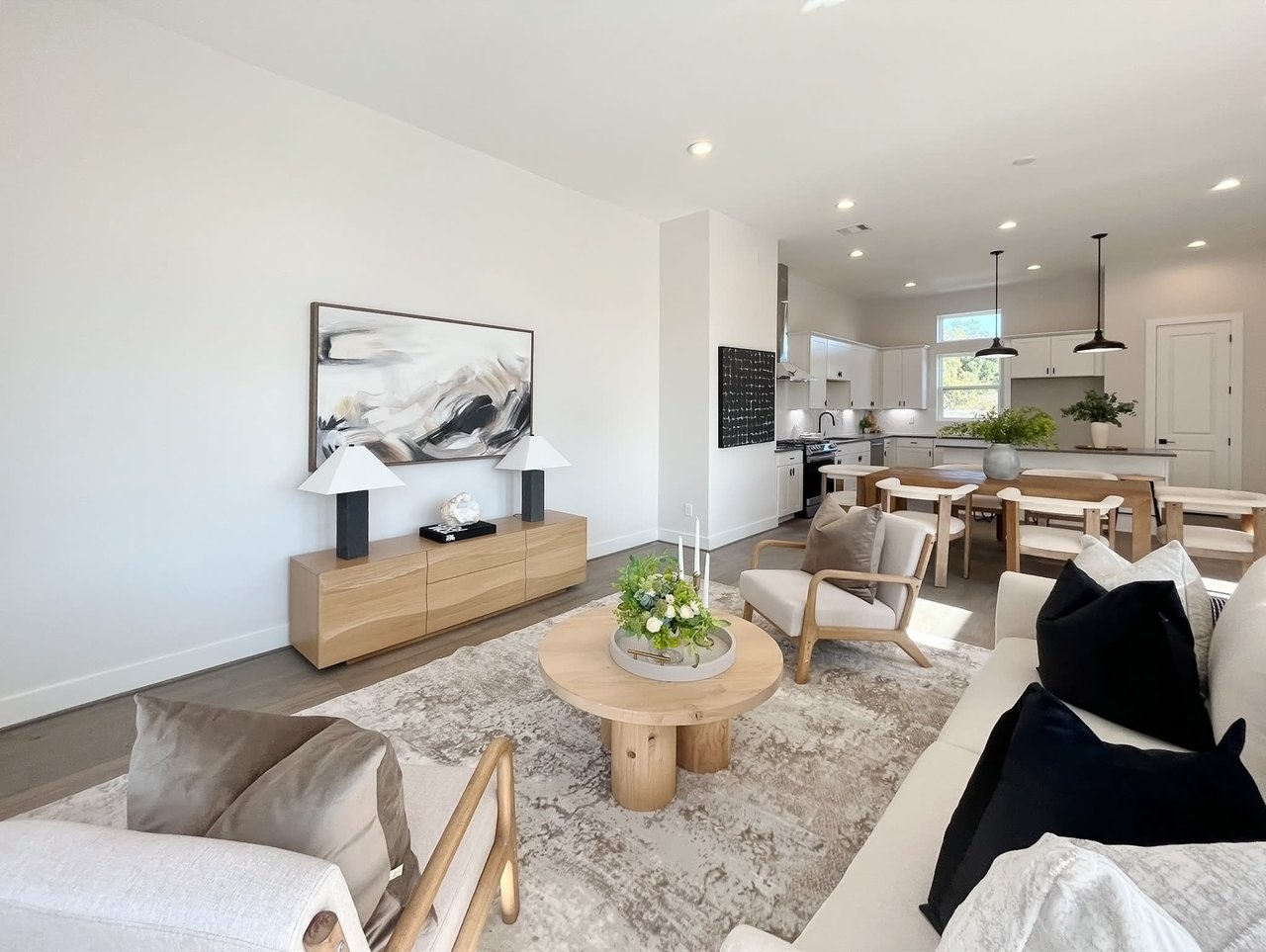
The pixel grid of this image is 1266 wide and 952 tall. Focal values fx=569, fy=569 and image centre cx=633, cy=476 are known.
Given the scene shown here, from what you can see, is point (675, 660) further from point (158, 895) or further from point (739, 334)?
point (739, 334)

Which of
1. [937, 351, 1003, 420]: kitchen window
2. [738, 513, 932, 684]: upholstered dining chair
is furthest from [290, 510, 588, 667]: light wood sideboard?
[937, 351, 1003, 420]: kitchen window

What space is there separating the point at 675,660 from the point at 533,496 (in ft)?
7.37

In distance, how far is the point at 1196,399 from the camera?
6.55 meters

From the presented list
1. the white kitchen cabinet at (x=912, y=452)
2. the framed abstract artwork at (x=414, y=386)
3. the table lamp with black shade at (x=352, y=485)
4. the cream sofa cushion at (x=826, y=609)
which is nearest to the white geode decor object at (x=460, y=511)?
the framed abstract artwork at (x=414, y=386)

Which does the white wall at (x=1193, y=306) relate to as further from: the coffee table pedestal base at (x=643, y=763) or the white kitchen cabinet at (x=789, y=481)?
the coffee table pedestal base at (x=643, y=763)

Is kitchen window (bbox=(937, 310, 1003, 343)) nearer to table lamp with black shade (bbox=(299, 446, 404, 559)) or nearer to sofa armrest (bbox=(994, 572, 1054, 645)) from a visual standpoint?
sofa armrest (bbox=(994, 572, 1054, 645))

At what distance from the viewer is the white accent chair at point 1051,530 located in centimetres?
374

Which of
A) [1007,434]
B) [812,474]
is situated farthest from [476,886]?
[812,474]

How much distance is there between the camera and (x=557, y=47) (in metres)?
2.85

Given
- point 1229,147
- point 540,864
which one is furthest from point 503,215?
point 1229,147

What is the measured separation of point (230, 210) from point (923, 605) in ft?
15.3

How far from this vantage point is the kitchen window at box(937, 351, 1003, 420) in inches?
328

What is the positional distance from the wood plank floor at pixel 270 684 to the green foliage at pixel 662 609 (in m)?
1.61

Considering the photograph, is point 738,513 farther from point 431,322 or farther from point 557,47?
point 557,47
